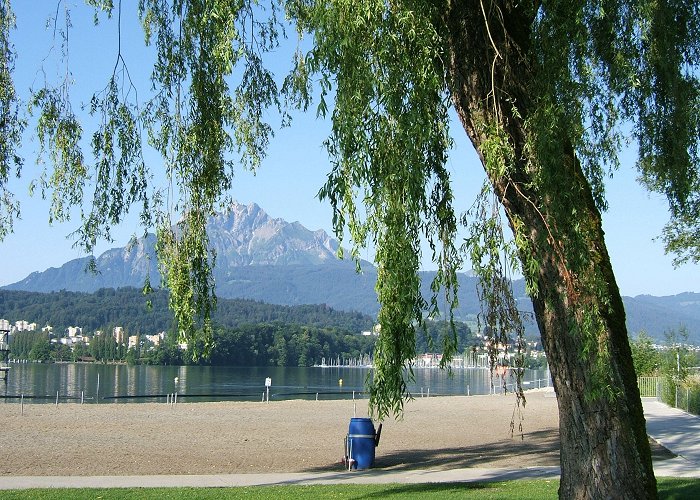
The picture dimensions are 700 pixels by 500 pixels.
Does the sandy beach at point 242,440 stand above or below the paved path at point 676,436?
below

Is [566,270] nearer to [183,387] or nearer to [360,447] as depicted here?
[360,447]

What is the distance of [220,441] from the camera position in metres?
24.2

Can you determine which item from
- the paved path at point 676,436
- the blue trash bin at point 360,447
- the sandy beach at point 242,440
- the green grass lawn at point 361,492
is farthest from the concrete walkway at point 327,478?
the sandy beach at point 242,440

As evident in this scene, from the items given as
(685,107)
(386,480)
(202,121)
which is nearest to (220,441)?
(386,480)

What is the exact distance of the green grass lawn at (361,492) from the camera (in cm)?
1210

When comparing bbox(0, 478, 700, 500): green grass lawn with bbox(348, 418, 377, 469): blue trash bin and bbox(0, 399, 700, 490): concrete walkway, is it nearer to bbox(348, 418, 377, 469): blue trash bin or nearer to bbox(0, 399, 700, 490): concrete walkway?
bbox(0, 399, 700, 490): concrete walkway

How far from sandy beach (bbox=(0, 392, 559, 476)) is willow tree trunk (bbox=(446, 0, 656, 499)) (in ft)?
35.7

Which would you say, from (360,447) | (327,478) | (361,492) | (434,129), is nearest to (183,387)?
(360,447)

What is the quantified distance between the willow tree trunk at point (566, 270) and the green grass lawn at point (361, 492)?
512cm

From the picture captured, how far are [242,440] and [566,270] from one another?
19.2m

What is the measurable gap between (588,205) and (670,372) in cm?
2820

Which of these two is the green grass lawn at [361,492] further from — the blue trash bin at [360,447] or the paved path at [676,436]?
the blue trash bin at [360,447]

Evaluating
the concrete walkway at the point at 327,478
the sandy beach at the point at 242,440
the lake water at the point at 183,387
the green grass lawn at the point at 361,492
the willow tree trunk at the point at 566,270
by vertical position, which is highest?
the willow tree trunk at the point at 566,270

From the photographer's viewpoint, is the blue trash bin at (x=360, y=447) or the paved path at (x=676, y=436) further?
the blue trash bin at (x=360, y=447)
